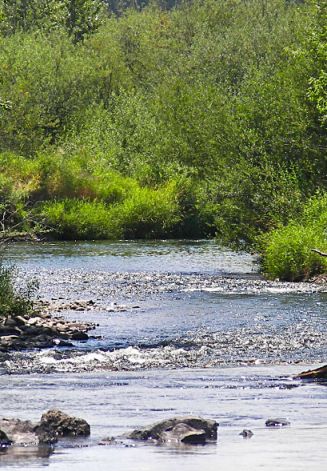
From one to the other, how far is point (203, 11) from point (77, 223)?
57598mm

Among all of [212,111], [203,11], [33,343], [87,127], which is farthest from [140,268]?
[203,11]

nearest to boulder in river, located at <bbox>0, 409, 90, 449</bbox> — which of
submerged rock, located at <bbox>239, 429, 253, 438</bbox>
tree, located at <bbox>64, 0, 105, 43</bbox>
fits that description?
submerged rock, located at <bbox>239, 429, 253, 438</bbox>

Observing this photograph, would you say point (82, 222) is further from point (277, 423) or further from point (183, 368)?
point (277, 423)

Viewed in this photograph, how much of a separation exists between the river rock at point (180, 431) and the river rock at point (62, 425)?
0.60 metres

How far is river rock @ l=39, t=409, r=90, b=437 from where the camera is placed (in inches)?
651

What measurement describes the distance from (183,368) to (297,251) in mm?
18225

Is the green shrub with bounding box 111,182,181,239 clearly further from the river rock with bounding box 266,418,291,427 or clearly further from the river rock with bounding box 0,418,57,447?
the river rock with bounding box 0,418,57,447

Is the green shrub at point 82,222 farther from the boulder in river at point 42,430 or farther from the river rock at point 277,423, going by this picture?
the boulder in river at point 42,430

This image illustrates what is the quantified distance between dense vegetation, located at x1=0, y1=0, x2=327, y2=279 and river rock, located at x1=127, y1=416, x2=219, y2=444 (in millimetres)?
11782

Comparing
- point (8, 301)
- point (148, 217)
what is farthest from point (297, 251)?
point (148, 217)

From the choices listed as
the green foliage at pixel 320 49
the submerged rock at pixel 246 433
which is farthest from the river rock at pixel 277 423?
the green foliage at pixel 320 49

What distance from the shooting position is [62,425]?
16.6 metres

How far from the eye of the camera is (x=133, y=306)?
3450 cm

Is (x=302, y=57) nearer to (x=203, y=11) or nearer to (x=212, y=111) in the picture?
(x=212, y=111)
